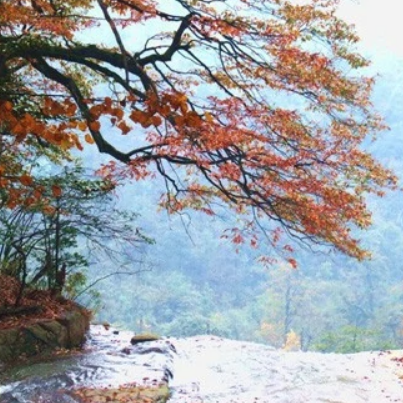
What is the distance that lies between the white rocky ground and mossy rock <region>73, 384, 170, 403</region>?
19 cm

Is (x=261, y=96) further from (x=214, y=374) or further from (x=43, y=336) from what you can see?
(x=43, y=336)

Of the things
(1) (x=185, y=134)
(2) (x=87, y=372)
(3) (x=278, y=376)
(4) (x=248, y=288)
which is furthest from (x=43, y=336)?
(4) (x=248, y=288)

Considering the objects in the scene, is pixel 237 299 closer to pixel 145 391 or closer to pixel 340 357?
pixel 340 357

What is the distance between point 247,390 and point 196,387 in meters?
0.55

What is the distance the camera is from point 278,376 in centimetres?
644

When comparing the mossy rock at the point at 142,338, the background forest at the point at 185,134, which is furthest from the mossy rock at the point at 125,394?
the mossy rock at the point at 142,338

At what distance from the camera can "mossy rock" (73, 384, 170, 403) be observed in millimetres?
4844

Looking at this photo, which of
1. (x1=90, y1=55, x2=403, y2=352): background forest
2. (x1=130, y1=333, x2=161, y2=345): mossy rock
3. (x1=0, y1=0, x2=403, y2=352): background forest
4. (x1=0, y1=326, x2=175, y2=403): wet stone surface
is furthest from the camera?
(x1=90, y1=55, x2=403, y2=352): background forest

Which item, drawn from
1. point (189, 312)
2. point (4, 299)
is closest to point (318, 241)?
point (4, 299)

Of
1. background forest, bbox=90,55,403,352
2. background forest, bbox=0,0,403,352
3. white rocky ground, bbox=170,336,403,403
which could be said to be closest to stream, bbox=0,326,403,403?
white rocky ground, bbox=170,336,403,403

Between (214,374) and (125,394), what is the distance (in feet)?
5.47

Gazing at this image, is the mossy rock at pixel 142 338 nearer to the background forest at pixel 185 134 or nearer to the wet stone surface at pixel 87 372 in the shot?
the wet stone surface at pixel 87 372

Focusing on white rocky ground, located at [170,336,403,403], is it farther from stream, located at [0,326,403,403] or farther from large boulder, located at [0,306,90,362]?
large boulder, located at [0,306,90,362]

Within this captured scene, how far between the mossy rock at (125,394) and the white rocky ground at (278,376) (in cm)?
19
